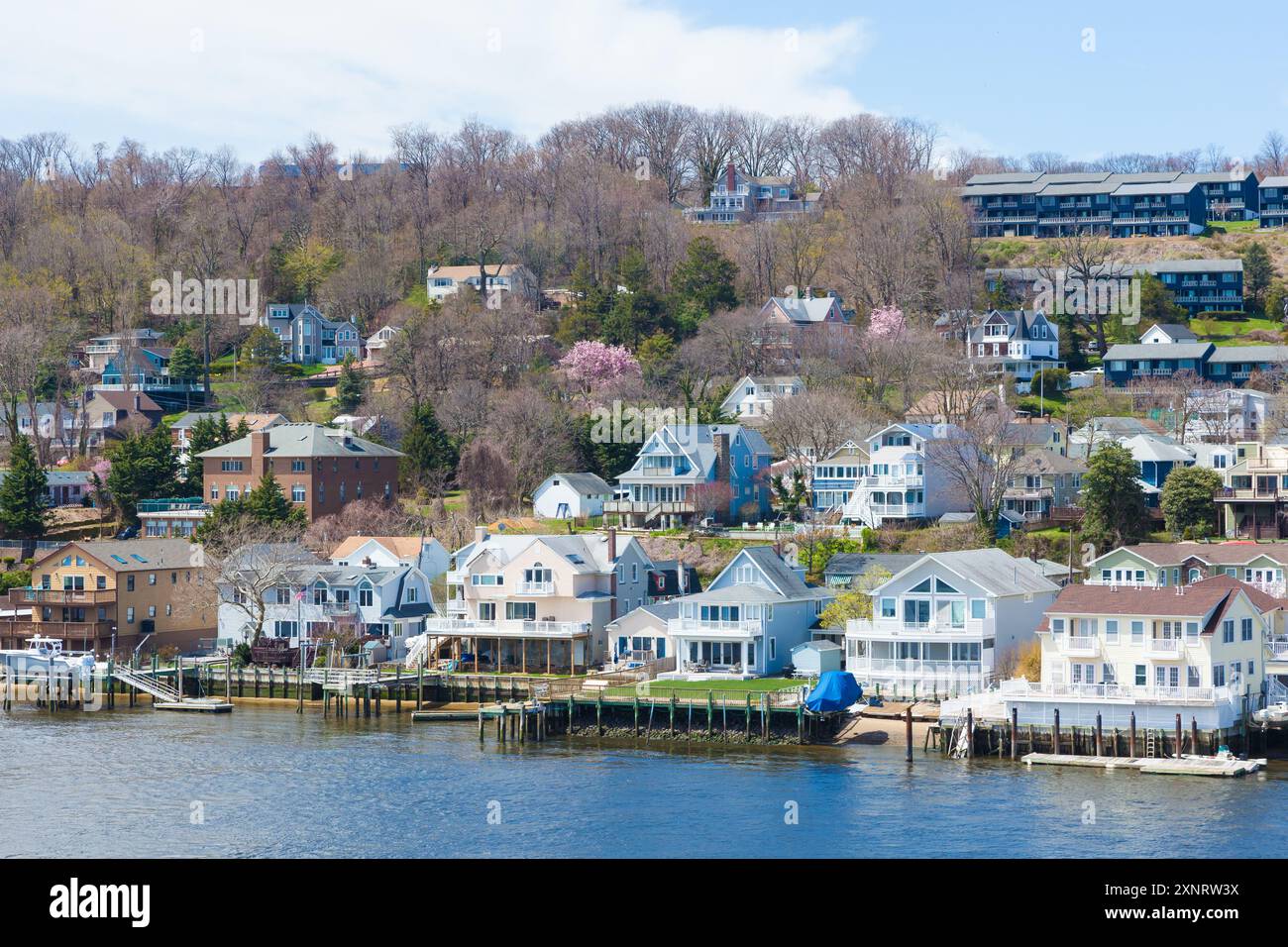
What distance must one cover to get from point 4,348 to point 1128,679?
79.4 metres

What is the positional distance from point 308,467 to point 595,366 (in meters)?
25.5

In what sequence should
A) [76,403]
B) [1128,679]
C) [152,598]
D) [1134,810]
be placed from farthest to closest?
[76,403] → [152,598] → [1128,679] → [1134,810]

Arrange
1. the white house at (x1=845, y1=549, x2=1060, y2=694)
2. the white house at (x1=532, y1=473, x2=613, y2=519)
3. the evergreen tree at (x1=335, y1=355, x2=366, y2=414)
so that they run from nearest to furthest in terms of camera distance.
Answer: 1. the white house at (x1=845, y1=549, x2=1060, y2=694)
2. the white house at (x1=532, y1=473, x2=613, y2=519)
3. the evergreen tree at (x1=335, y1=355, x2=366, y2=414)

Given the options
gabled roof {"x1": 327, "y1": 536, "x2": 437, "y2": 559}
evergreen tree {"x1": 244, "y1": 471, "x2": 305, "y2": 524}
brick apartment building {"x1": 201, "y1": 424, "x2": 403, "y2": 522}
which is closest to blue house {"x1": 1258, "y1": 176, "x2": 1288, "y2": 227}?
brick apartment building {"x1": 201, "y1": 424, "x2": 403, "y2": 522}

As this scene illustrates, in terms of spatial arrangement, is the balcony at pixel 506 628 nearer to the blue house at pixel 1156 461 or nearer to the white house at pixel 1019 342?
the blue house at pixel 1156 461

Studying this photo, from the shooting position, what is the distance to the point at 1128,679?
55.6 metres

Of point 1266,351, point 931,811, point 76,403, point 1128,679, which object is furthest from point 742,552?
point 76,403

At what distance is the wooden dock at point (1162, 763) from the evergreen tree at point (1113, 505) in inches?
1002

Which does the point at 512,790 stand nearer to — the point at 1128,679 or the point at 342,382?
the point at 1128,679

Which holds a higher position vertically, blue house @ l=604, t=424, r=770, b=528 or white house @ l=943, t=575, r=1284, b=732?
blue house @ l=604, t=424, r=770, b=528

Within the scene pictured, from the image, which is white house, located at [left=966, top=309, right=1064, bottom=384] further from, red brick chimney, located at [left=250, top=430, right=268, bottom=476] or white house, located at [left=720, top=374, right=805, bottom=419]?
red brick chimney, located at [left=250, top=430, right=268, bottom=476]

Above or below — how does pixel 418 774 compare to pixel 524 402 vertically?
below

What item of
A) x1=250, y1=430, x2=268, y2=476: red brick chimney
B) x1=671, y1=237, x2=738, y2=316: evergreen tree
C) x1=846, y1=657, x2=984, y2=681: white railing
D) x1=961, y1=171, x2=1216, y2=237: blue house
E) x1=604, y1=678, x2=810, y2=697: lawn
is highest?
x1=961, y1=171, x2=1216, y2=237: blue house

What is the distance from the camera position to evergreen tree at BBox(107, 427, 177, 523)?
98500 mm
